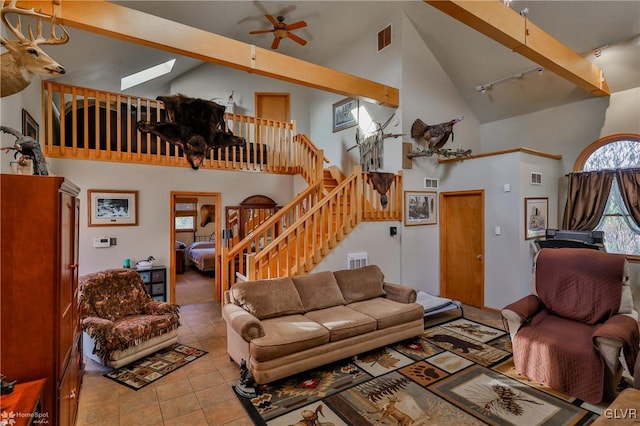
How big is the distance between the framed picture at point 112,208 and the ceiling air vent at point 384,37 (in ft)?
17.5

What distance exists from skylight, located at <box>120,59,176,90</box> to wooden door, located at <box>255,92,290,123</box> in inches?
90.1

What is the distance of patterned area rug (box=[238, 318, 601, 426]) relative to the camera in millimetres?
2541

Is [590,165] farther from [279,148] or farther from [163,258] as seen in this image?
[163,258]

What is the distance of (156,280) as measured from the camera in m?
5.28

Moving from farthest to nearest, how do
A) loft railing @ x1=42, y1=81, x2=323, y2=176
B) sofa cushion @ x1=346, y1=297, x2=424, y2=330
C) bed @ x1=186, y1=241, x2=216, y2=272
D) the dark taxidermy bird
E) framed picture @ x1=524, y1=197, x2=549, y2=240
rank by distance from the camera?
bed @ x1=186, y1=241, x2=216, y2=272 → the dark taxidermy bird → framed picture @ x1=524, y1=197, x2=549, y2=240 → loft railing @ x1=42, y1=81, x2=323, y2=176 → sofa cushion @ x1=346, y1=297, x2=424, y2=330

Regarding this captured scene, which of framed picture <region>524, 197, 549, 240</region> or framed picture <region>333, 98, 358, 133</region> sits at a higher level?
framed picture <region>333, 98, 358, 133</region>

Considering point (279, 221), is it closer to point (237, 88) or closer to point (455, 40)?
point (455, 40)

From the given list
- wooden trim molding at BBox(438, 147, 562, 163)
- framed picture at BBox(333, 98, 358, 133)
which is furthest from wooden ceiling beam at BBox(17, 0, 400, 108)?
wooden trim molding at BBox(438, 147, 562, 163)

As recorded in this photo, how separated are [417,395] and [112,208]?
5139 millimetres

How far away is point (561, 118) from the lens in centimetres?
563

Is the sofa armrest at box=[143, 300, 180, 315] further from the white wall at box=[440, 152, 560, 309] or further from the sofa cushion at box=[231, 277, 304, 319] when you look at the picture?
the white wall at box=[440, 152, 560, 309]

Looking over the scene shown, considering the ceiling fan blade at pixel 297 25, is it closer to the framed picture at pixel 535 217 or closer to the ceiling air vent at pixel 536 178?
the ceiling air vent at pixel 536 178

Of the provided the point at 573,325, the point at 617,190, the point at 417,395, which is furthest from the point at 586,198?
the point at 417,395

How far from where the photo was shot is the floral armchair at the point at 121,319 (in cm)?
329
